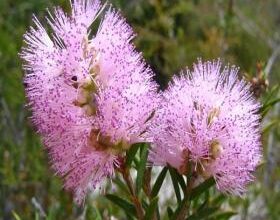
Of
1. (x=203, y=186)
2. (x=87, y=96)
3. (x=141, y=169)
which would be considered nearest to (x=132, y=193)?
(x=141, y=169)

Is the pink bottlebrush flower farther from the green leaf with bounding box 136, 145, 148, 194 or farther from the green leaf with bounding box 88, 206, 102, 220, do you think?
the green leaf with bounding box 88, 206, 102, 220

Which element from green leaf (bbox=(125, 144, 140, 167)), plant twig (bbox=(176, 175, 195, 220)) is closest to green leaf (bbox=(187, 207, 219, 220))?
plant twig (bbox=(176, 175, 195, 220))

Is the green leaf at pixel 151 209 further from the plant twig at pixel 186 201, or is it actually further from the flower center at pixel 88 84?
the flower center at pixel 88 84

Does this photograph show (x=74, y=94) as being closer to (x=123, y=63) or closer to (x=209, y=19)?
(x=123, y=63)

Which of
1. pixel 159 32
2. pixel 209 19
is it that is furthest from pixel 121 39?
pixel 209 19

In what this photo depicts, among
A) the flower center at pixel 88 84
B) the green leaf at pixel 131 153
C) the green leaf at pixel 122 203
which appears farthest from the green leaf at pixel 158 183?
the flower center at pixel 88 84
